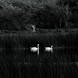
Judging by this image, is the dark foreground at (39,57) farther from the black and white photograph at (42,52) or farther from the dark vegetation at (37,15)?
the dark vegetation at (37,15)

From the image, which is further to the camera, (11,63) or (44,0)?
(44,0)

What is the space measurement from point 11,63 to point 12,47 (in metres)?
0.84

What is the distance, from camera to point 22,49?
429 cm

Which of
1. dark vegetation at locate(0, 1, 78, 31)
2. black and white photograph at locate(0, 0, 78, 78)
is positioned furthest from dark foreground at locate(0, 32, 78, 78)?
dark vegetation at locate(0, 1, 78, 31)

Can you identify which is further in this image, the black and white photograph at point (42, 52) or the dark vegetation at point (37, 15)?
the dark vegetation at point (37, 15)

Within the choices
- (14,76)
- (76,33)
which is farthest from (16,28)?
(14,76)

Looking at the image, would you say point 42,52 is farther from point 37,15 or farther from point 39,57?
point 37,15

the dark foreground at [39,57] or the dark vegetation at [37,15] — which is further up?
the dark vegetation at [37,15]

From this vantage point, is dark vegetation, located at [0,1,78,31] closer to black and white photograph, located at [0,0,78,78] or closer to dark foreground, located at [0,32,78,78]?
black and white photograph, located at [0,0,78,78]

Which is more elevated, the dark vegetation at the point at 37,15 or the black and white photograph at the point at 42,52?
the dark vegetation at the point at 37,15

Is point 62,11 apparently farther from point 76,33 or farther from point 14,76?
point 14,76

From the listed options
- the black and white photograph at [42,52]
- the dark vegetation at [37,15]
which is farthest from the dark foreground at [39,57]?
the dark vegetation at [37,15]

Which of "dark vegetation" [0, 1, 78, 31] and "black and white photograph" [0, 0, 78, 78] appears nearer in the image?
"black and white photograph" [0, 0, 78, 78]

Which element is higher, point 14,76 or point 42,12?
point 42,12
